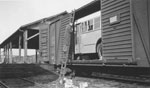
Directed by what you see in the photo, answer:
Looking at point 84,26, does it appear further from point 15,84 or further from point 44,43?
point 15,84

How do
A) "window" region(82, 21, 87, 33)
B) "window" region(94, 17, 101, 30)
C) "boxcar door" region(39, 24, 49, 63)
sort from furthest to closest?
1. "boxcar door" region(39, 24, 49, 63)
2. "window" region(82, 21, 87, 33)
3. "window" region(94, 17, 101, 30)

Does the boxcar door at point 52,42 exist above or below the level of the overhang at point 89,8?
below

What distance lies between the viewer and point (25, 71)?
468 inches

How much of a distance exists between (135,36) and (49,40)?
688 cm

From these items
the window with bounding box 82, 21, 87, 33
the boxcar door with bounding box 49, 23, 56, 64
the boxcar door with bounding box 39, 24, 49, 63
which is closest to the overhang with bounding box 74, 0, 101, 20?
the window with bounding box 82, 21, 87, 33

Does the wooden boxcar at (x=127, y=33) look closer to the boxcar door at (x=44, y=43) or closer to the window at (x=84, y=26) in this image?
the window at (x=84, y=26)

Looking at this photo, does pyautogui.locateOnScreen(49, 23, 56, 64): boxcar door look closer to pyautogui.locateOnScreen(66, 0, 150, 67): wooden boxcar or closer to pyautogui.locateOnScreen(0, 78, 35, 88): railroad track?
pyautogui.locateOnScreen(0, 78, 35, 88): railroad track

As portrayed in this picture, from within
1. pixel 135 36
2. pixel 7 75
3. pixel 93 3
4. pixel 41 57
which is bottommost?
pixel 7 75

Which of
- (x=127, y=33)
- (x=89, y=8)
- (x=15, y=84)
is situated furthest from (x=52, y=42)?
(x=127, y=33)

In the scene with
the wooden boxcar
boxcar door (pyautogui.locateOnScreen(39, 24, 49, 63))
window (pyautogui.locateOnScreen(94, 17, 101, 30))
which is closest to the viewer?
the wooden boxcar

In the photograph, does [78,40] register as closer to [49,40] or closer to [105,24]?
[49,40]

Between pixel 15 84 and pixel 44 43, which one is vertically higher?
pixel 44 43

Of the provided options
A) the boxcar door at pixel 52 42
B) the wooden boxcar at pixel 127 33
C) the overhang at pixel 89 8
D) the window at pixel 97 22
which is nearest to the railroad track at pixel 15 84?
the boxcar door at pixel 52 42

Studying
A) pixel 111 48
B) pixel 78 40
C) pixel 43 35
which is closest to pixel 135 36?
pixel 111 48
